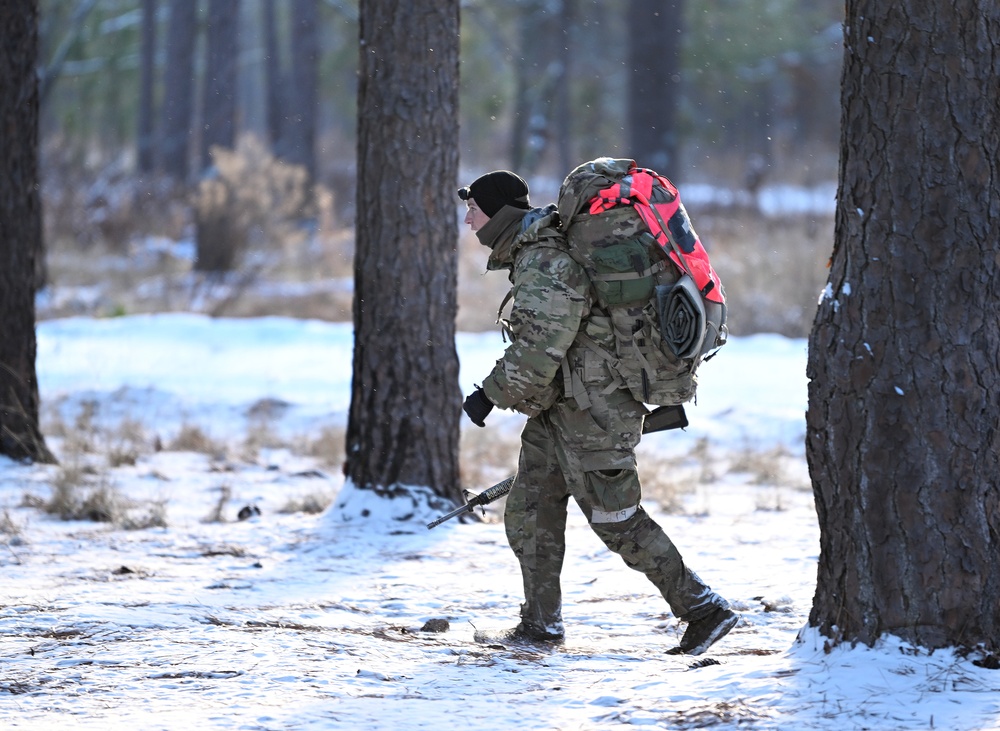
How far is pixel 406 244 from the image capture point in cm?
605

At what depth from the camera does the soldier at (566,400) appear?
12.3ft

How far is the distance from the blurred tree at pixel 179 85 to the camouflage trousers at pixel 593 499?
69.9 ft

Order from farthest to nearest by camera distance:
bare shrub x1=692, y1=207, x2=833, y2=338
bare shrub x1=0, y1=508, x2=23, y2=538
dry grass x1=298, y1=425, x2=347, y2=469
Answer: bare shrub x1=692, y1=207, x2=833, y2=338 < dry grass x1=298, y1=425, x2=347, y2=469 < bare shrub x1=0, y1=508, x2=23, y2=538

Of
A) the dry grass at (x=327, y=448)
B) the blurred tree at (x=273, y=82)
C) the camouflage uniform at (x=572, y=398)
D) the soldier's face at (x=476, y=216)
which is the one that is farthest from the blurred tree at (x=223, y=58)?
Result: the camouflage uniform at (x=572, y=398)

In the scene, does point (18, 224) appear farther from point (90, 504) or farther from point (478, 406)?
point (478, 406)

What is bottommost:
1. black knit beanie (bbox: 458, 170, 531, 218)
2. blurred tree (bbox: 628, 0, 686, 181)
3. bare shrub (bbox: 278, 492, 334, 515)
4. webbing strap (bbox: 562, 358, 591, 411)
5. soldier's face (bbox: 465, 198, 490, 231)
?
bare shrub (bbox: 278, 492, 334, 515)

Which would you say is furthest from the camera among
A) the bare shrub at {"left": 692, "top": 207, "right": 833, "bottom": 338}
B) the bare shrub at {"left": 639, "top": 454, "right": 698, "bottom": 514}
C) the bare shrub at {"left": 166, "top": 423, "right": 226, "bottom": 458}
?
the bare shrub at {"left": 692, "top": 207, "right": 833, "bottom": 338}

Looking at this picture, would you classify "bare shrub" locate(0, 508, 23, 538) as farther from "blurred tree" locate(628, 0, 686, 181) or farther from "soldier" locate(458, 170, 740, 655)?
"blurred tree" locate(628, 0, 686, 181)

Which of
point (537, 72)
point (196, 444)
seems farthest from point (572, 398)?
point (537, 72)

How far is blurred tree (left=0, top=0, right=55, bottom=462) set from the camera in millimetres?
7117

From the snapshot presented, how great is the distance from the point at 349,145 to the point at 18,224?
26.1 meters

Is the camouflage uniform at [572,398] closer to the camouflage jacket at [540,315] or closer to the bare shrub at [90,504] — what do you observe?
the camouflage jacket at [540,315]

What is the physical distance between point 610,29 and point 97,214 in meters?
15.6

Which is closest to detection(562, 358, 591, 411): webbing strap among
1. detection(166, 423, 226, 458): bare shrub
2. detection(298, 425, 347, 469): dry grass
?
detection(298, 425, 347, 469): dry grass
